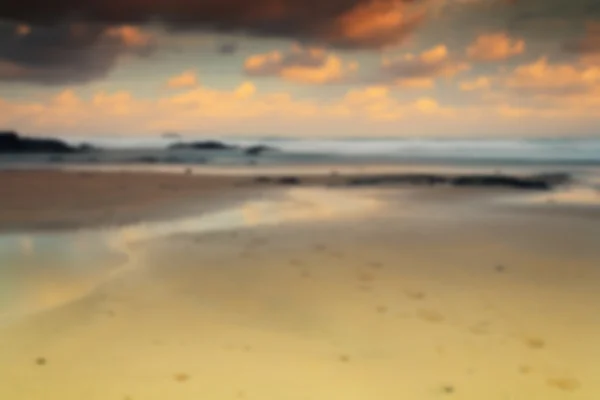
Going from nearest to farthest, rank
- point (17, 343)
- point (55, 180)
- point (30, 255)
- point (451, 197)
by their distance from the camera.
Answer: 1. point (17, 343)
2. point (30, 255)
3. point (451, 197)
4. point (55, 180)

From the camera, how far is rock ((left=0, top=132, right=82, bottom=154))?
1166 inches

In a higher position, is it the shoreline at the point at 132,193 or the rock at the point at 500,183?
→ the rock at the point at 500,183

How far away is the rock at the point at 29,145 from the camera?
29625 mm

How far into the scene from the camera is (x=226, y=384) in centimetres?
217

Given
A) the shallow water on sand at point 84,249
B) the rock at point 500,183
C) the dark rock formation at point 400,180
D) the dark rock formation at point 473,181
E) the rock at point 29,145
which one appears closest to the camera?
the shallow water on sand at point 84,249

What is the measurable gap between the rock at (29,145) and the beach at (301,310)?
2662 centimetres

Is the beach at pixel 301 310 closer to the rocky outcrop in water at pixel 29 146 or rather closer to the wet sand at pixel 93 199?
the wet sand at pixel 93 199

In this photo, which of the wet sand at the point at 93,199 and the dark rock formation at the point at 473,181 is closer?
the wet sand at the point at 93,199

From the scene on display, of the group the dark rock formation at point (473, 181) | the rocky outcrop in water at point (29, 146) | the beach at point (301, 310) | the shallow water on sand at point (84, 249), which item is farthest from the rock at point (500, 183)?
the rocky outcrop in water at point (29, 146)

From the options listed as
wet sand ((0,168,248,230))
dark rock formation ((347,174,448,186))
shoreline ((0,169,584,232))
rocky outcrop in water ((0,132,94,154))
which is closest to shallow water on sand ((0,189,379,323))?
shoreline ((0,169,584,232))

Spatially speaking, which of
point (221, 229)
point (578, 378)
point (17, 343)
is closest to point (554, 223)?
point (221, 229)

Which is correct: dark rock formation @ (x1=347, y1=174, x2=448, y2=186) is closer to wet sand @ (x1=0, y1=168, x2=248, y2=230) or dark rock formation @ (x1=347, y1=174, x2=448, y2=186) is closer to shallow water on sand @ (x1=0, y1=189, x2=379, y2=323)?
wet sand @ (x1=0, y1=168, x2=248, y2=230)

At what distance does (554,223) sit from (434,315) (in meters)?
4.28

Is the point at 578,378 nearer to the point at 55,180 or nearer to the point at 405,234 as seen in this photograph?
the point at 405,234
